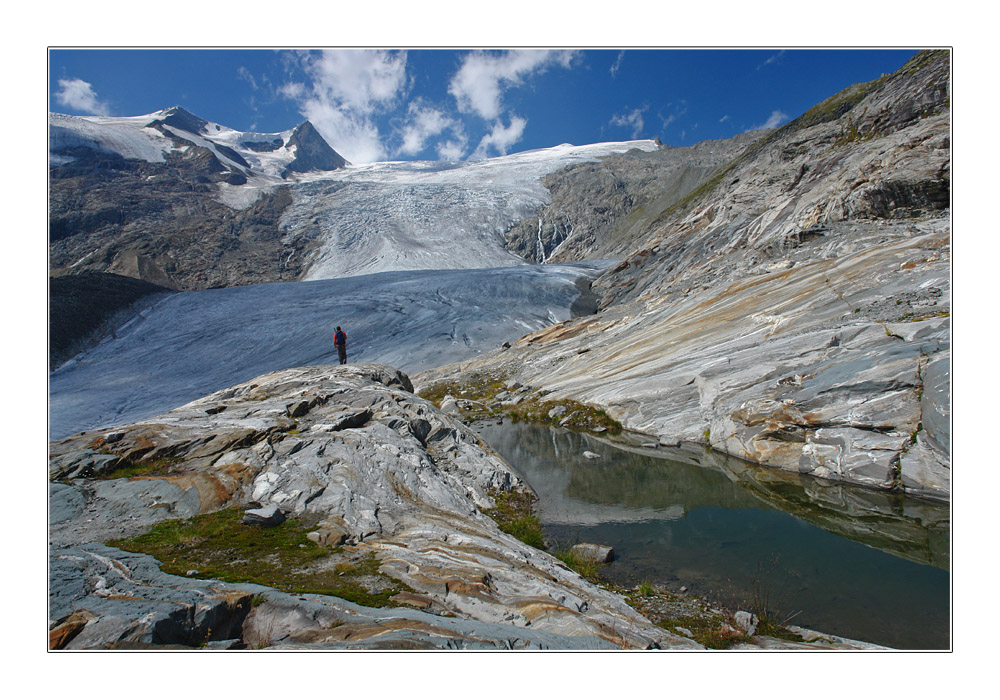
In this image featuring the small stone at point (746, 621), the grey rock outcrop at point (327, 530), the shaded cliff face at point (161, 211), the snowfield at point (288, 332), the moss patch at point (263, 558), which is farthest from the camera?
the shaded cliff face at point (161, 211)

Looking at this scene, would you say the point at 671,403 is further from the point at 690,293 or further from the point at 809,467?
the point at 690,293

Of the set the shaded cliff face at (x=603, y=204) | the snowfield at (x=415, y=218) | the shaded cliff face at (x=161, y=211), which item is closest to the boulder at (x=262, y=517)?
the snowfield at (x=415, y=218)

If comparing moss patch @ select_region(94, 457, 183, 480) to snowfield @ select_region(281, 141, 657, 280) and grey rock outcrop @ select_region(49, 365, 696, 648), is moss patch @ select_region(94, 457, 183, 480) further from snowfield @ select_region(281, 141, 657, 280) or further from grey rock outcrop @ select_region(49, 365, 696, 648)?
snowfield @ select_region(281, 141, 657, 280)

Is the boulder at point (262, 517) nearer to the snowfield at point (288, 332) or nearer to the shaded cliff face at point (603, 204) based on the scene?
the snowfield at point (288, 332)

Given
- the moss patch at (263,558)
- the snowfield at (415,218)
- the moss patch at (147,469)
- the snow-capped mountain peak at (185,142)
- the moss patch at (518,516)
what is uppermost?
the snow-capped mountain peak at (185,142)

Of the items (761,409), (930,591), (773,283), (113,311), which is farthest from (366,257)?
(930,591)

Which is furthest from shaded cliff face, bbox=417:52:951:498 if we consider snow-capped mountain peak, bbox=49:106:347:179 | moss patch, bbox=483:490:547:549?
snow-capped mountain peak, bbox=49:106:347:179
